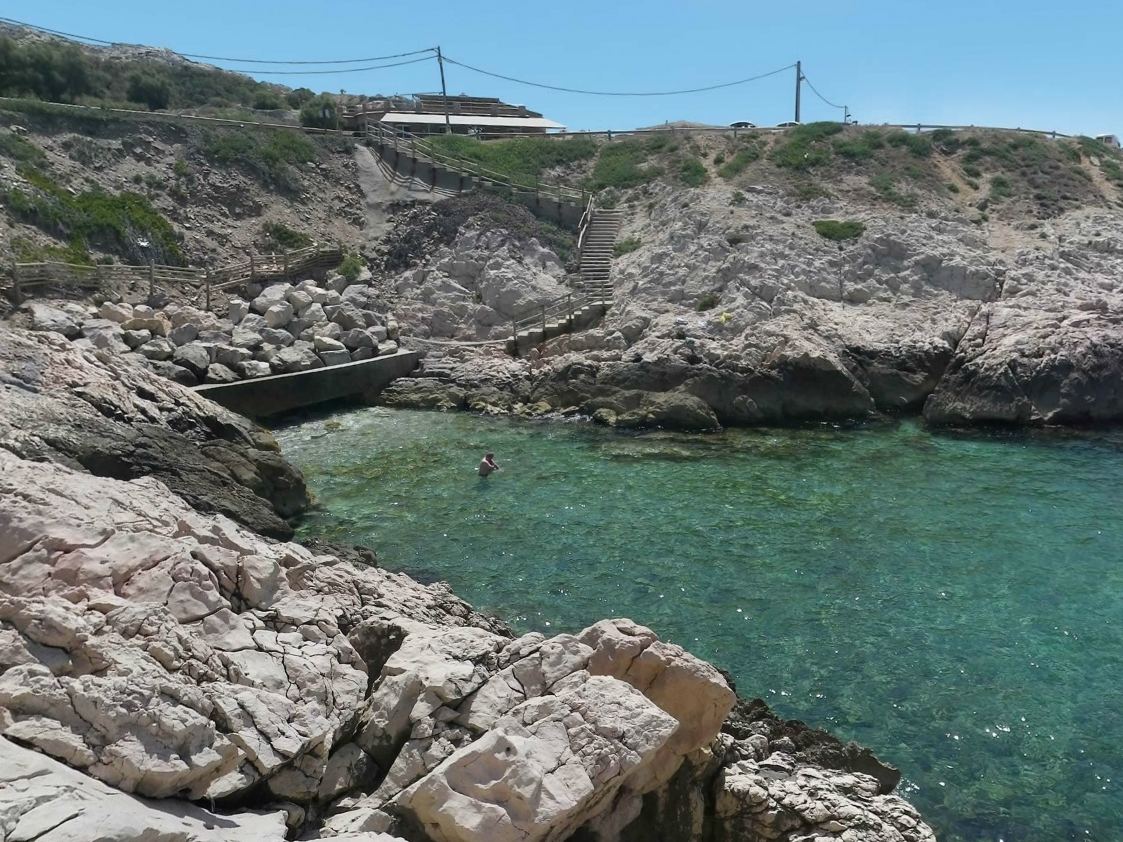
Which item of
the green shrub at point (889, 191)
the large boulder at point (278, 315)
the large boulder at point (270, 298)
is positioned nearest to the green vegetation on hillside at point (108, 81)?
the large boulder at point (270, 298)

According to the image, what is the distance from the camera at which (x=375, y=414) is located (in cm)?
2677

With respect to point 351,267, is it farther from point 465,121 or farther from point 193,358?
point 465,121

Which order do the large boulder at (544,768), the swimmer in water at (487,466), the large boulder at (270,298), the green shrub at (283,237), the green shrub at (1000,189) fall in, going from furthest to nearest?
1. the green shrub at (1000,189)
2. the green shrub at (283,237)
3. the large boulder at (270,298)
4. the swimmer in water at (487,466)
5. the large boulder at (544,768)

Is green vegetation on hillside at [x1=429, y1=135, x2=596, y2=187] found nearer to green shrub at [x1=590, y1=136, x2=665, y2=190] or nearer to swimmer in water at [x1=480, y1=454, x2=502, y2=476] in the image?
green shrub at [x1=590, y1=136, x2=665, y2=190]

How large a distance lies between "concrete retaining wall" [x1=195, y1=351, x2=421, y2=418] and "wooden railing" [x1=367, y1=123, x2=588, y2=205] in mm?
14051

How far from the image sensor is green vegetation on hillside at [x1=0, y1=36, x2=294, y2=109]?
39250mm

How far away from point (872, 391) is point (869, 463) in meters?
5.82

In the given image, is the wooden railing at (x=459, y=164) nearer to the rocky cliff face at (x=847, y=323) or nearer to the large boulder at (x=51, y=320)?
the rocky cliff face at (x=847, y=323)

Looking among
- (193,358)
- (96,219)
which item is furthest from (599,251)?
(96,219)

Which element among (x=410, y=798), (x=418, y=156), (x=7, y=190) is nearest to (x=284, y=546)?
(x=410, y=798)

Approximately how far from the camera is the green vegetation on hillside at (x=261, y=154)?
37.5m

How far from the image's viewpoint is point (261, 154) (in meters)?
38.4

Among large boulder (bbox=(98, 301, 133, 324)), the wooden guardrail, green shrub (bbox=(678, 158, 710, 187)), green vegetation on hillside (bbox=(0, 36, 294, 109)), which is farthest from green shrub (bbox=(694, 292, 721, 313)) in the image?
green vegetation on hillside (bbox=(0, 36, 294, 109))

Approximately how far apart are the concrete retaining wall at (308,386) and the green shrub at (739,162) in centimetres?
1774
